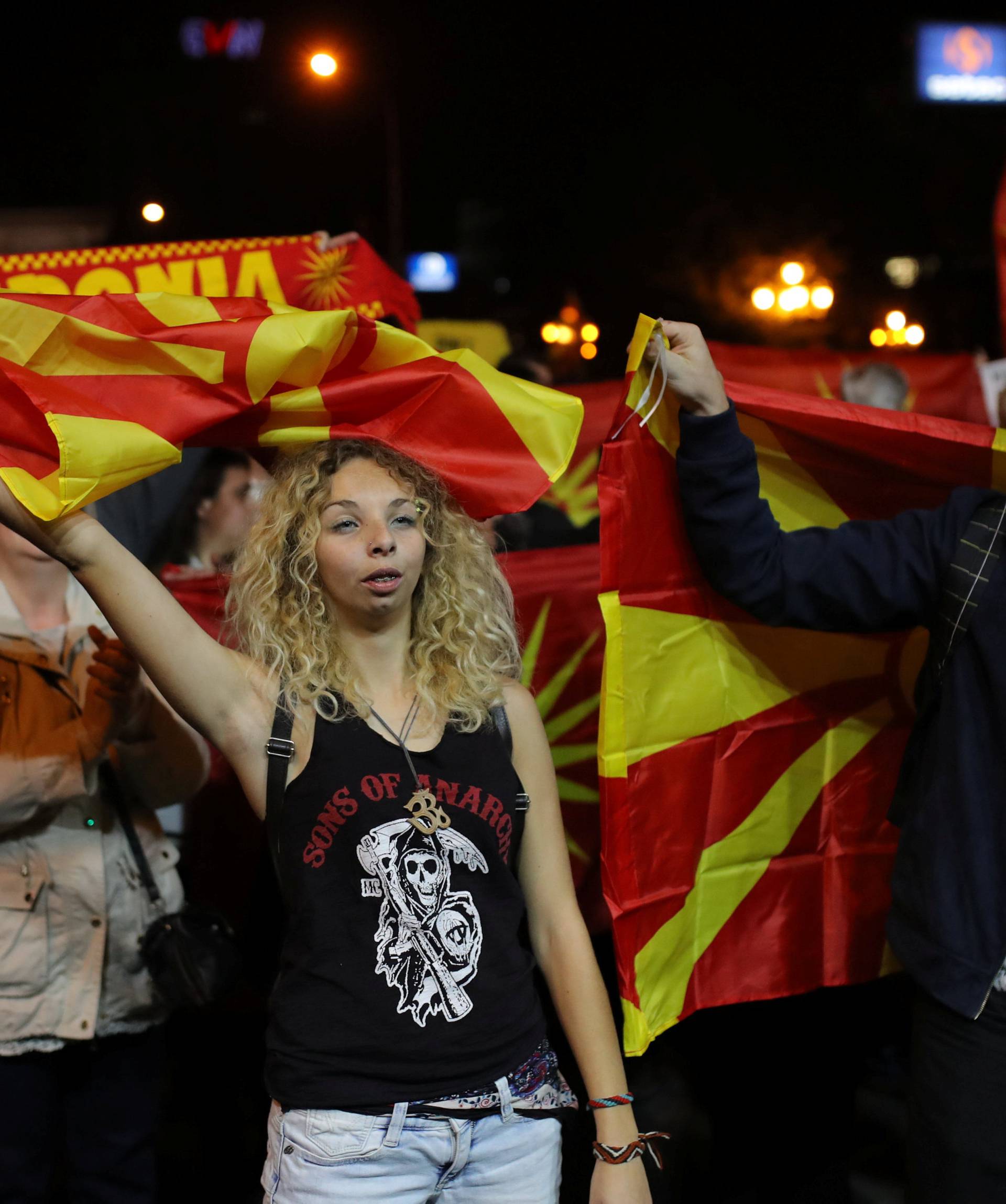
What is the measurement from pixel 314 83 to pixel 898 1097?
9939 millimetres

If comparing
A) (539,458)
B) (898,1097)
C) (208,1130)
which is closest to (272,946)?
(539,458)

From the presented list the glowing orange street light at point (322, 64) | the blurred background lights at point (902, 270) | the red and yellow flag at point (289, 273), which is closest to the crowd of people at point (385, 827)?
the red and yellow flag at point (289, 273)

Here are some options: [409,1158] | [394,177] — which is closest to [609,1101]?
[409,1158]

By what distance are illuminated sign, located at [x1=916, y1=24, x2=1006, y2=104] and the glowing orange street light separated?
5.76 m

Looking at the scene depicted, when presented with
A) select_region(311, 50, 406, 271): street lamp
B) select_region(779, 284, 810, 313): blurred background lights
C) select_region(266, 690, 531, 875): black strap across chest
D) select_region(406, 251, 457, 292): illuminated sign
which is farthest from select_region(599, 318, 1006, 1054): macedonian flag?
select_region(406, 251, 457, 292): illuminated sign

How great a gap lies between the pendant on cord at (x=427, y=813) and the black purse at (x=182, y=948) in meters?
0.76

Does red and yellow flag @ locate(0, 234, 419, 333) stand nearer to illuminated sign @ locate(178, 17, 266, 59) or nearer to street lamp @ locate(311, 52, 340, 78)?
street lamp @ locate(311, 52, 340, 78)

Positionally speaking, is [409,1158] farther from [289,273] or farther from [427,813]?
[289,273]

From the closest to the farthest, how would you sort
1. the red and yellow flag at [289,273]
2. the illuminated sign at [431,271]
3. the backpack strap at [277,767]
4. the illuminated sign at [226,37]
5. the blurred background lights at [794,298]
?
the backpack strap at [277,767]
the red and yellow flag at [289,273]
the illuminated sign at [226,37]
the blurred background lights at [794,298]
the illuminated sign at [431,271]

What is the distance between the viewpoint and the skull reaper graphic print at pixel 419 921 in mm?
1778

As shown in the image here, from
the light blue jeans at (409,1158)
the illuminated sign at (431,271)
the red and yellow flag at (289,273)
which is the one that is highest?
the illuminated sign at (431,271)

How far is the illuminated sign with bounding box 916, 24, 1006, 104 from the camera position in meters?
11.7

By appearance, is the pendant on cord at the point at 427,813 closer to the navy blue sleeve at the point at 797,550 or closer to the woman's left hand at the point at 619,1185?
the woman's left hand at the point at 619,1185

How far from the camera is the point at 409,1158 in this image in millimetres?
1721
